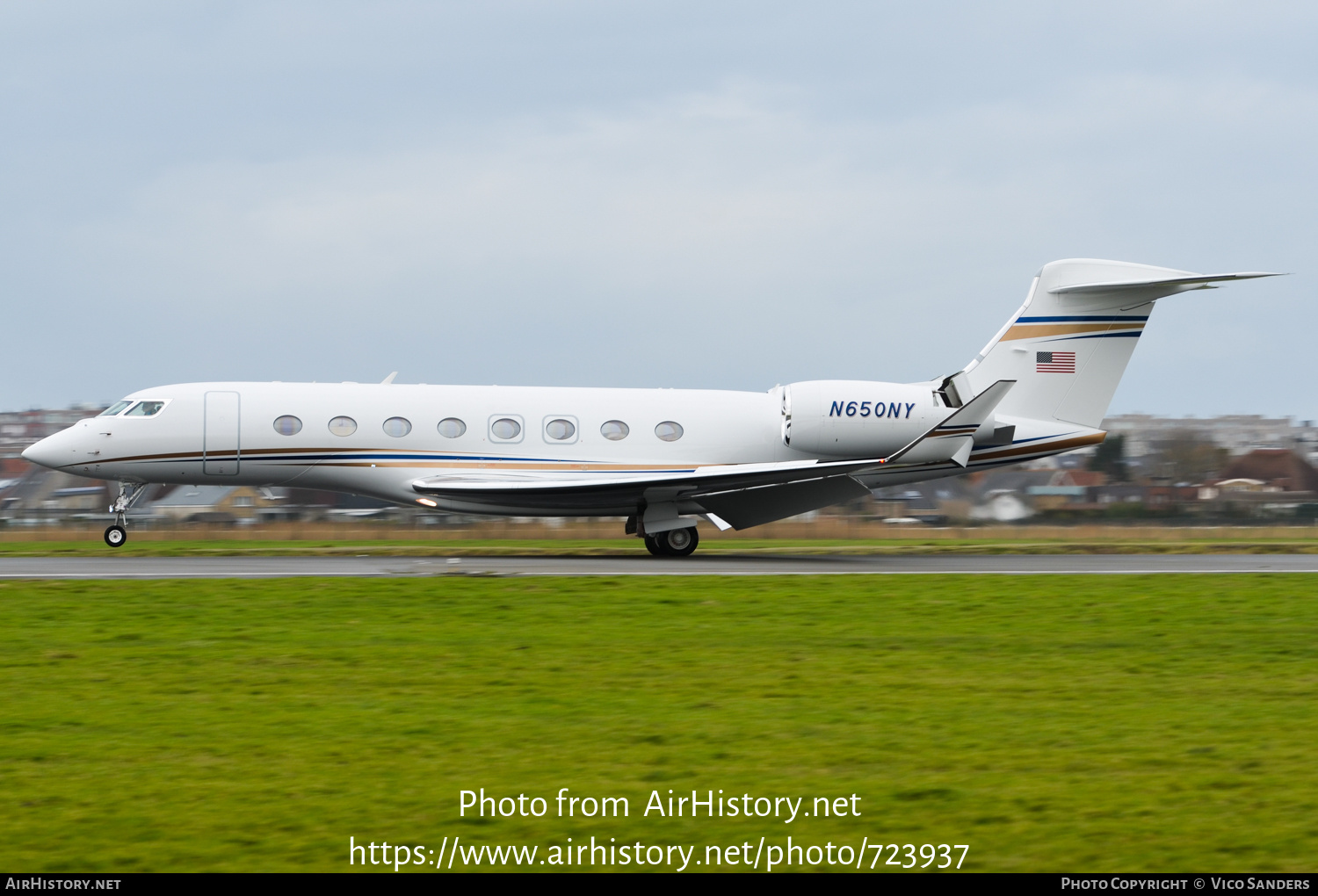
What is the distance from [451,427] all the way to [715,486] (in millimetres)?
4634

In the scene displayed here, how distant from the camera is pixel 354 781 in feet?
20.2

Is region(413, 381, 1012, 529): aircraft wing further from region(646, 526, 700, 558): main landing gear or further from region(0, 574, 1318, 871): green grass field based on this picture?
region(0, 574, 1318, 871): green grass field

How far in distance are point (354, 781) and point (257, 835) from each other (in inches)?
33.0

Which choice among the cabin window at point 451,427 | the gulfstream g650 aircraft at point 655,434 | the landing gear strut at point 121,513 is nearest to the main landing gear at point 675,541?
the gulfstream g650 aircraft at point 655,434

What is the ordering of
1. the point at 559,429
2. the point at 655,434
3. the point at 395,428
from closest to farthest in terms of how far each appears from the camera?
1. the point at 395,428
2. the point at 559,429
3. the point at 655,434

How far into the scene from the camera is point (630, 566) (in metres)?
18.9

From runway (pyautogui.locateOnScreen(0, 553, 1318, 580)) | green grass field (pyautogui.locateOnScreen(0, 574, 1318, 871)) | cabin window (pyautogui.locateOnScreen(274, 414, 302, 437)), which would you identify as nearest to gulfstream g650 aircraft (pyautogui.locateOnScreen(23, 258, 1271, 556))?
cabin window (pyautogui.locateOnScreen(274, 414, 302, 437))

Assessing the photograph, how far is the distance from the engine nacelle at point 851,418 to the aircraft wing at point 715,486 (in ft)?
1.64

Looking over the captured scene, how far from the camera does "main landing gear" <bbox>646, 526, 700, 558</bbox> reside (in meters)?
21.3

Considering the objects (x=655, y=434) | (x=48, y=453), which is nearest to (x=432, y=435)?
(x=655, y=434)

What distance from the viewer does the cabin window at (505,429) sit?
21.0 metres

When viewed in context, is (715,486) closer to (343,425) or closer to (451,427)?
(451,427)

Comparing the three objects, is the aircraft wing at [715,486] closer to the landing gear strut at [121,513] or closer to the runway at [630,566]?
the runway at [630,566]

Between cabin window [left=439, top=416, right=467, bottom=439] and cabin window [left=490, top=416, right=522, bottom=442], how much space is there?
1.69 feet
